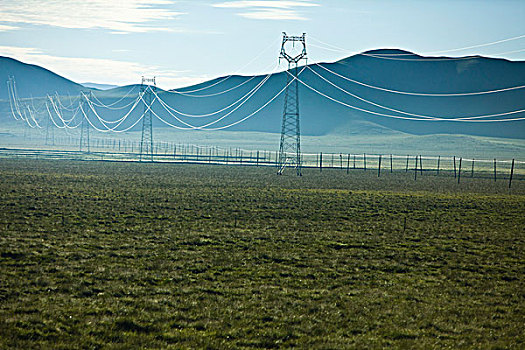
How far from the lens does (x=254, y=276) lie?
62.1 feet

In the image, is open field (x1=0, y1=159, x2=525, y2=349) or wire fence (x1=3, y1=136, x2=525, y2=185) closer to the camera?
open field (x1=0, y1=159, x2=525, y2=349)

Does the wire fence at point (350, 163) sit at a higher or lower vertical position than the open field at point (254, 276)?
higher

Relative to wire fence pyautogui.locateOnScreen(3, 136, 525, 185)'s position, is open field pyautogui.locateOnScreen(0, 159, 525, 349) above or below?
below

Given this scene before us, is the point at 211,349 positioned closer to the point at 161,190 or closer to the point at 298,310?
the point at 298,310

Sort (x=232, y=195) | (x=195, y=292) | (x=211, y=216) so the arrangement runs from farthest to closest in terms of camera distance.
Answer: (x=232, y=195)
(x=211, y=216)
(x=195, y=292)

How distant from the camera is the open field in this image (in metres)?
13.6

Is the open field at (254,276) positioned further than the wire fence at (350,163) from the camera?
No

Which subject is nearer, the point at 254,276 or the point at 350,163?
the point at 254,276

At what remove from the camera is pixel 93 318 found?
1407cm

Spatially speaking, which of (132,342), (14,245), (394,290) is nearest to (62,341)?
(132,342)

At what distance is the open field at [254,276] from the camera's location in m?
13.6

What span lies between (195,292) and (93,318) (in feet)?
10.8

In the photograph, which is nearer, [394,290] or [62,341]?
[62,341]

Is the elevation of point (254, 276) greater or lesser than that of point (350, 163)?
lesser
